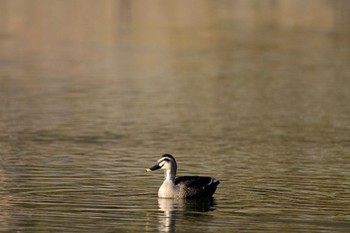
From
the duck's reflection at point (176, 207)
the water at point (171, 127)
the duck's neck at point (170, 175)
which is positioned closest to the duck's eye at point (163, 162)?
the duck's neck at point (170, 175)

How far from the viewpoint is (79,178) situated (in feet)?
59.7

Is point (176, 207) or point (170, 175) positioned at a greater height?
point (170, 175)

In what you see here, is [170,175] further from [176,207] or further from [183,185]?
[176,207]

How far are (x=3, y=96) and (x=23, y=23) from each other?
2436 centimetres

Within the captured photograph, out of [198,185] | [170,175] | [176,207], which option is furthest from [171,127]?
[176,207]

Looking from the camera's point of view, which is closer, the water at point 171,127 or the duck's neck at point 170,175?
the water at point 171,127

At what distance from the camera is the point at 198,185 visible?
16781 millimetres

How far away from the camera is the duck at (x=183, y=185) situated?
1673 cm

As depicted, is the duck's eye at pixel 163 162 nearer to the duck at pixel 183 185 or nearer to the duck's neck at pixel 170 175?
the duck at pixel 183 185

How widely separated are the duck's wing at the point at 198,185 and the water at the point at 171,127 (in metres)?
0.23

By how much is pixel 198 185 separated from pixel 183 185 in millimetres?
247

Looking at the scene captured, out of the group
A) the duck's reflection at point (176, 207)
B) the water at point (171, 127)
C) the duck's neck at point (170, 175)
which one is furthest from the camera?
the duck's neck at point (170, 175)

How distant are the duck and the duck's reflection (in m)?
0.08

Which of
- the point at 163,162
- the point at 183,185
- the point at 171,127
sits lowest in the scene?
the point at 183,185
